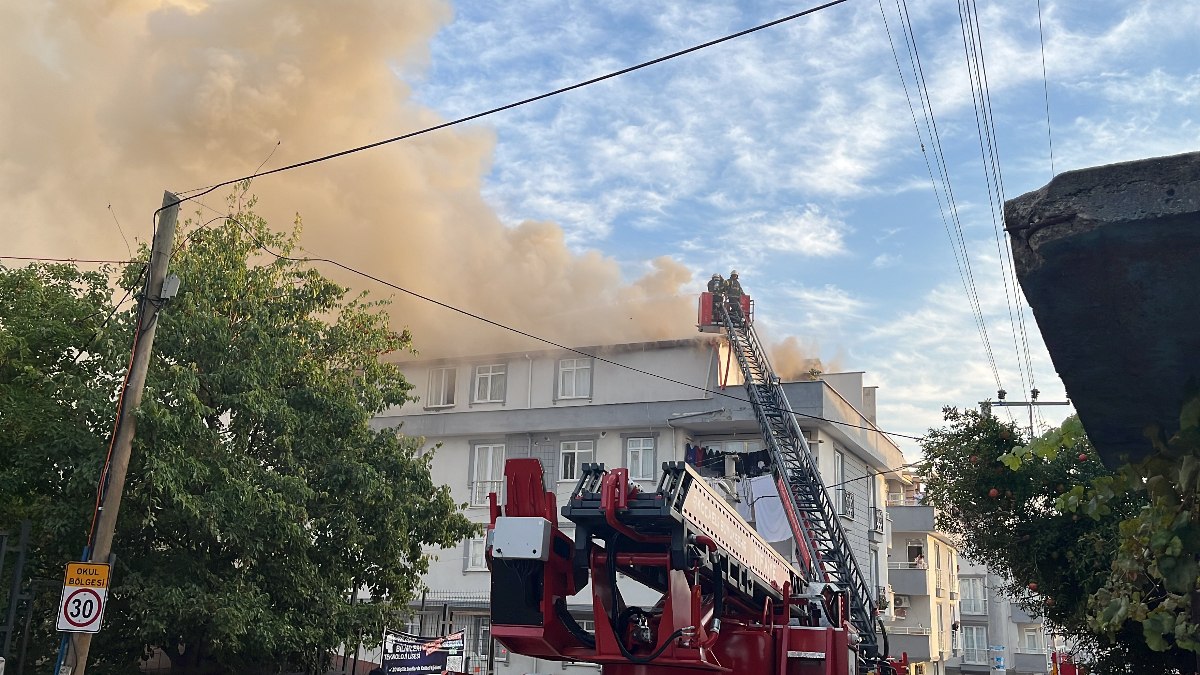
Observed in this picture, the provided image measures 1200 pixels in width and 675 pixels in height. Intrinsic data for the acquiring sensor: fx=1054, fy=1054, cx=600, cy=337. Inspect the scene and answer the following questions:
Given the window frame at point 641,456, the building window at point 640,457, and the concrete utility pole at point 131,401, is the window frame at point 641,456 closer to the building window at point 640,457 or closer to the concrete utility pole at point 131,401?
the building window at point 640,457

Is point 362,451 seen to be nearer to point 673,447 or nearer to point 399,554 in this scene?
point 399,554

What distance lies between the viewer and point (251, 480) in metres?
14.7

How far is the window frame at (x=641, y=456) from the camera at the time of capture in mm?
30403

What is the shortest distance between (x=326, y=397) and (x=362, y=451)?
1.10 metres

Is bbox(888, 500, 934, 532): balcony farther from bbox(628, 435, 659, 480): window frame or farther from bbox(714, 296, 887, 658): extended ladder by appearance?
bbox(714, 296, 887, 658): extended ladder

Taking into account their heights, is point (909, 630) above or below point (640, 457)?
below

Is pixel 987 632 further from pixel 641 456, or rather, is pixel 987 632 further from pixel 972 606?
pixel 641 456

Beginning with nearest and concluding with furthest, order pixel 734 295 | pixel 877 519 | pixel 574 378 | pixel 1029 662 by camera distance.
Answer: pixel 734 295, pixel 574 378, pixel 877 519, pixel 1029 662

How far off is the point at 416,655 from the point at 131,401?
7309 mm

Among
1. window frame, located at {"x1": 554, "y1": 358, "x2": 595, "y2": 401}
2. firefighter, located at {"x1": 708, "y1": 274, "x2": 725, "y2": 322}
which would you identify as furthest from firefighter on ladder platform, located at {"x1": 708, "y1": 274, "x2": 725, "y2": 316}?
window frame, located at {"x1": 554, "y1": 358, "x2": 595, "y2": 401}

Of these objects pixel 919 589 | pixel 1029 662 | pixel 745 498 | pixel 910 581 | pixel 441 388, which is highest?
pixel 441 388

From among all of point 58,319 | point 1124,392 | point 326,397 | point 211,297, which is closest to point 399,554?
point 326,397

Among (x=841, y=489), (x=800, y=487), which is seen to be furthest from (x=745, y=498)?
(x=841, y=489)

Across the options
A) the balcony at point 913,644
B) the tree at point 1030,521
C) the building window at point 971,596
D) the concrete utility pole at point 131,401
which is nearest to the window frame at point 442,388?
the balcony at point 913,644
